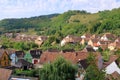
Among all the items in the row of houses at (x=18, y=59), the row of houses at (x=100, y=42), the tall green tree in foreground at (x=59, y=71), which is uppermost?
the tall green tree in foreground at (x=59, y=71)

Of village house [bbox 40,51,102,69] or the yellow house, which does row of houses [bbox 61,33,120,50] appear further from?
village house [bbox 40,51,102,69]

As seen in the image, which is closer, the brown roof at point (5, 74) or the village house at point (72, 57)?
the brown roof at point (5, 74)

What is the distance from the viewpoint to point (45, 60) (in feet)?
161

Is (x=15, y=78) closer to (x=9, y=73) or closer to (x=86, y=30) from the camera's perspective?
(x=9, y=73)

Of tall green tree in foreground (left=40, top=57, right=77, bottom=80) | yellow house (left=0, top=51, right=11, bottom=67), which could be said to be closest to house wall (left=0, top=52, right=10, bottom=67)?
yellow house (left=0, top=51, right=11, bottom=67)

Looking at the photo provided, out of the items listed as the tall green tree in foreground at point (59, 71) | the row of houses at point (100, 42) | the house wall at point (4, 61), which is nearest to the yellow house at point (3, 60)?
the house wall at point (4, 61)

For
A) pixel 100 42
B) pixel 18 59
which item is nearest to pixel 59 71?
pixel 18 59

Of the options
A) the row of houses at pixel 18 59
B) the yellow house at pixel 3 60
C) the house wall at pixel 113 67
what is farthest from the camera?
the row of houses at pixel 18 59

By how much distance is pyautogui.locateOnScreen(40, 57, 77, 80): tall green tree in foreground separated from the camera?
121 ft

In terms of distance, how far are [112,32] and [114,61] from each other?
7025 cm

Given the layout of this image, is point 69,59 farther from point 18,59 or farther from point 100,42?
point 100,42

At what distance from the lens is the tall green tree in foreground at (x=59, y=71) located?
1451 inches

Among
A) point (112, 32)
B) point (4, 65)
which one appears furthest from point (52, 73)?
point (112, 32)

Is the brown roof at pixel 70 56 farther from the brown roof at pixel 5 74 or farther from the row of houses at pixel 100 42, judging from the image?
the row of houses at pixel 100 42
